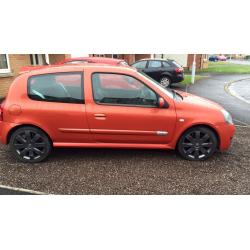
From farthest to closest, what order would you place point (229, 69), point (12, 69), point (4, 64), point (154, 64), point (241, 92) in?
point (229, 69) < point (154, 64) < point (241, 92) < point (12, 69) < point (4, 64)

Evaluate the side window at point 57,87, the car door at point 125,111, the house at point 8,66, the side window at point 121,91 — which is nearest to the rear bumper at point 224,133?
the car door at point 125,111

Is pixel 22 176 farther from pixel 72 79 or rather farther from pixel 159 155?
pixel 159 155

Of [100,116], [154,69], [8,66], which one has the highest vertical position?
[8,66]

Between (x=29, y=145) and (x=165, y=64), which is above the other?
(x=165, y=64)

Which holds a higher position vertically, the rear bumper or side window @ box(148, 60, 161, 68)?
side window @ box(148, 60, 161, 68)

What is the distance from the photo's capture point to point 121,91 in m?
3.73

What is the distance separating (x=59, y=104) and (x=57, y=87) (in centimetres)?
29

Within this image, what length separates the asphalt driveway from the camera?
10.4 feet

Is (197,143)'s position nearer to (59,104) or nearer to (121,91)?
(121,91)

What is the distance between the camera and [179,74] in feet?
37.5

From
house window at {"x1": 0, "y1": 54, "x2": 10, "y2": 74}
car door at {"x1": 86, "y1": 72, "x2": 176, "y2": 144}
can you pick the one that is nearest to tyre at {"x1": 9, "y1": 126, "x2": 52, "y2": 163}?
car door at {"x1": 86, "y1": 72, "x2": 176, "y2": 144}

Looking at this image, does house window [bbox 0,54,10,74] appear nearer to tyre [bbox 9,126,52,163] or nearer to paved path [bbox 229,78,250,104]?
tyre [bbox 9,126,52,163]

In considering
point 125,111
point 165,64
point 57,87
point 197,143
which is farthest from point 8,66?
point 197,143

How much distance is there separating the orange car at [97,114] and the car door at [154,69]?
7.96m
